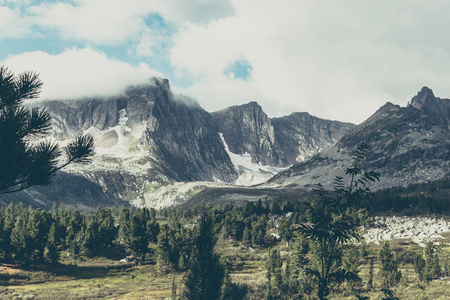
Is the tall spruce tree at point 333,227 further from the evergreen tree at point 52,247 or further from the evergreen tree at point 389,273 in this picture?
the evergreen tree at point 52,247

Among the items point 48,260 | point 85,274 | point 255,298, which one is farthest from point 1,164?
point 48,260

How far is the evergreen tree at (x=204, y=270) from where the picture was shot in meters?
27.4

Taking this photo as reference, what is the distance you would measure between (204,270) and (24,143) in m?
16.4

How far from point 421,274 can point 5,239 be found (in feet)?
343

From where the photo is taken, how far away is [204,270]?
27.8 metres

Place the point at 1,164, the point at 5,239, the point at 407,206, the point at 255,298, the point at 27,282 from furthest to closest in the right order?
the point at 407,206
the point at 5,239
the point at 27,282
the point at 255,298
the point at 1,164

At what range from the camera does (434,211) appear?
182625 millimetres

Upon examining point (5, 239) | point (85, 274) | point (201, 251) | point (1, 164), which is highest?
point (1, 164)

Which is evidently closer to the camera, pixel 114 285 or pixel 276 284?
pixel 276 284

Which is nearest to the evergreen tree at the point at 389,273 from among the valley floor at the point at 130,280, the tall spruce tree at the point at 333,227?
the valley floor at the point at 130,280

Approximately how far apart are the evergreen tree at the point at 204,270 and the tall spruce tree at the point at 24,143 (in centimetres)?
1249

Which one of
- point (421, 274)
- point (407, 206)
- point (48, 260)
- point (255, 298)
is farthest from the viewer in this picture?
point (407, 206)

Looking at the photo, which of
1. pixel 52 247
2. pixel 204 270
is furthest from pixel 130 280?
pixel 204 270

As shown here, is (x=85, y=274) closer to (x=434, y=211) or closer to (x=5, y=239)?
(x=5, y=239)
